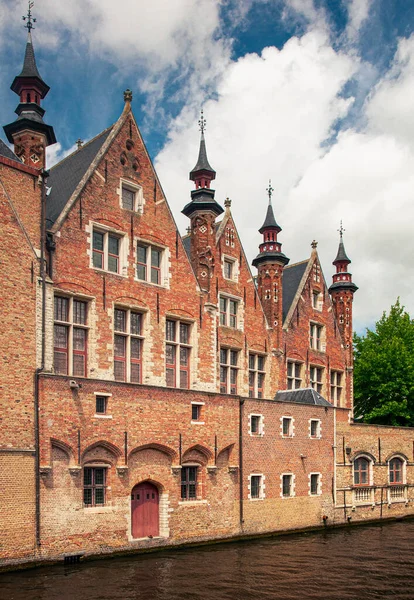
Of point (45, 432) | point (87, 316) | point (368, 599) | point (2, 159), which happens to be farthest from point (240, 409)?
point (2, 159)

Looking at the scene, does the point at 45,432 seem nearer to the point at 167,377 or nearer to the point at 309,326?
the point at 167,377

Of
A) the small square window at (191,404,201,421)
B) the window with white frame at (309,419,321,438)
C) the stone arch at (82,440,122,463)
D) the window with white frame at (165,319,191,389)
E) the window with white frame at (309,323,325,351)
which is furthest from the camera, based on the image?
the window with white frame at (309,323,325,351)

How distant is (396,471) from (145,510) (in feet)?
56.4

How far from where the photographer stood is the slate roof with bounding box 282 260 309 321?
36.1m

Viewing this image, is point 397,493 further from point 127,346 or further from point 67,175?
point 67,175

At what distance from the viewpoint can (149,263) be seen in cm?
2631

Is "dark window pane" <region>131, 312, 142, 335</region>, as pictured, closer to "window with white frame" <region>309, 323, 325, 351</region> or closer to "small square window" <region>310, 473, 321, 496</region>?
"small square window" <region>310, 473, 321, 496</region>

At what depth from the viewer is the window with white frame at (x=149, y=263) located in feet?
85.6

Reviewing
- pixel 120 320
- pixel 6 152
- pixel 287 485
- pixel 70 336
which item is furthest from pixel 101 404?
pixel 287 485

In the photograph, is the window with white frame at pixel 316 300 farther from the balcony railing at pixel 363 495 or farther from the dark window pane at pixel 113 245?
the dark window pane at pixel 113 245

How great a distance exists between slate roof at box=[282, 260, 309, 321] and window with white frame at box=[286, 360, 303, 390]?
8.36ft

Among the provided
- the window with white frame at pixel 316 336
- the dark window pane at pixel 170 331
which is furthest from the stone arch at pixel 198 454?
the window with white frame at pixel 316 336

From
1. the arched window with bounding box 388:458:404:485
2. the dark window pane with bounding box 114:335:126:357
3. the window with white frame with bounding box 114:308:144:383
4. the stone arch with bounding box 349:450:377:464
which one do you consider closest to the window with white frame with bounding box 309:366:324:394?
the stone arch with bounding box 349:450:377:464

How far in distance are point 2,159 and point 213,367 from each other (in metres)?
12.4
